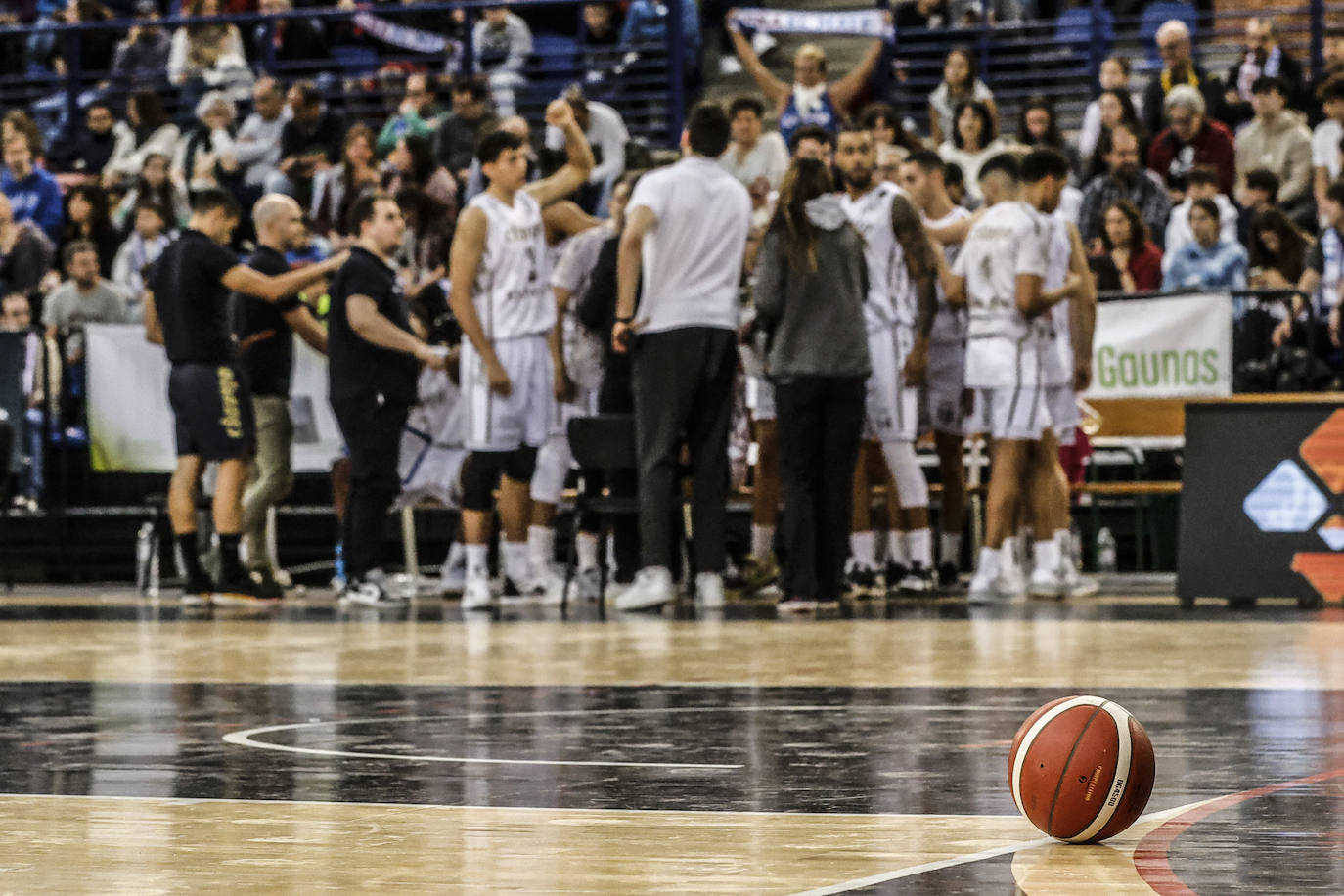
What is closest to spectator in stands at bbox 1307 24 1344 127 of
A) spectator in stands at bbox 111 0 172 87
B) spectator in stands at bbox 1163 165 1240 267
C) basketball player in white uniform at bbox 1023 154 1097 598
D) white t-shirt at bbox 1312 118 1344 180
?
white t-shirt at bbox 1312 118 1344 180

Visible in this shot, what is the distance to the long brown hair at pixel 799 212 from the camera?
10484mm

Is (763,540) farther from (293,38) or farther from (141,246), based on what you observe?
(293,38)

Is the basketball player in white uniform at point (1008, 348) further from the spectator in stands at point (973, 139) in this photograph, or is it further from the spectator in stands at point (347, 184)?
the spectator in stands at point (347, 184)

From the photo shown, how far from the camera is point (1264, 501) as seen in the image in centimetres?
1057

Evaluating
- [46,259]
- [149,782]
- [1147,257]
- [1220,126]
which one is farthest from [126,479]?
[149,782]

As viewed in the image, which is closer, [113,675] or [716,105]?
[113,675]

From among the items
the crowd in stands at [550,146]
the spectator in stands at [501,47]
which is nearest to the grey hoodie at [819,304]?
the crowd in stands at [550,146]

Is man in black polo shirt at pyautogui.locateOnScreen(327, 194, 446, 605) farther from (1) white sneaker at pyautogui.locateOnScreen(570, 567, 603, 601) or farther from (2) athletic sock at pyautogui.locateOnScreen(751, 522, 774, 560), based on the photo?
(2) athletic sock at pyautogui.locateOnScreen(751, 522, 774, 560)

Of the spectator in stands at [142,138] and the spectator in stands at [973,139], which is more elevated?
the spectator in stands at [142,138]

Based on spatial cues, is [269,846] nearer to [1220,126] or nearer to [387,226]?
[387,226]

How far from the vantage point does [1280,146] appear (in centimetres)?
1491

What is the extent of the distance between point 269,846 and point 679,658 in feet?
14.0

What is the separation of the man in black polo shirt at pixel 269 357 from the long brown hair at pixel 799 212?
3185 millimetres

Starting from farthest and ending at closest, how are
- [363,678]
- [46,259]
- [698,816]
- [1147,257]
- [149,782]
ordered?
[46,259], [1147,257], [363,678], [149,782], [698,816]
